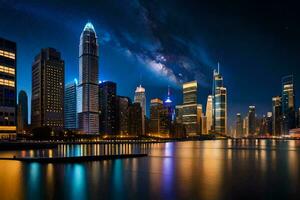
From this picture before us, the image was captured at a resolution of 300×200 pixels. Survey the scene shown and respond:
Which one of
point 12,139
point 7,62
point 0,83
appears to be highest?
point 7,62

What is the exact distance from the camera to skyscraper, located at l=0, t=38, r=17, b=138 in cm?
15200

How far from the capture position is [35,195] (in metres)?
30.8

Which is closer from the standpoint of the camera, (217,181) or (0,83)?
(217,181)

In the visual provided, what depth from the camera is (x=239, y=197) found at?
1198 inches

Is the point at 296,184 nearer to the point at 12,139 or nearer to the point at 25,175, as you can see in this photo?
the point at 25,175

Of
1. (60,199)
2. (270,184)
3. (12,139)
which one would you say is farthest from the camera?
(12,139)

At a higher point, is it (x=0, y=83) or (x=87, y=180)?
(x=0, y=83)

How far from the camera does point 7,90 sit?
156 metres

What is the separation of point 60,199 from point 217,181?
19.1 meters

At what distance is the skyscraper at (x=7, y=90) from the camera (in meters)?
152

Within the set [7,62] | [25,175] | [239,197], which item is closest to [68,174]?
[25,175]

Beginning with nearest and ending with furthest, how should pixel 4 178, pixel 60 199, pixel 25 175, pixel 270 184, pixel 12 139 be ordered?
pixel 60 199, pixel 270 184, pixel 4 178, pixel 25 175, pixel 12 139

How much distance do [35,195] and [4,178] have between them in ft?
39.7

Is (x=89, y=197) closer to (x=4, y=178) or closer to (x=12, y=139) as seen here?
(x=4, y=178)
